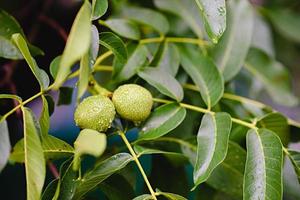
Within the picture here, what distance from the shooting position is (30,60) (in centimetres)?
55

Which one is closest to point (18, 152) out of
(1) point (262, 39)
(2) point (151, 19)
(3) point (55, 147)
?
(3) point (55, 147)

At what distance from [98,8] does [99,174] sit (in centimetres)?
18

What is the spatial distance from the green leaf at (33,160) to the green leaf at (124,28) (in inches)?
8.9

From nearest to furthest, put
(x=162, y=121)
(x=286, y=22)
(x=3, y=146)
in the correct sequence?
(x=3, y=146) → (x=162, y=121) → (x=286, y=22)

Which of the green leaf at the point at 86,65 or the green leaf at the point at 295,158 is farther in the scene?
the green leaf at the point at 295,158

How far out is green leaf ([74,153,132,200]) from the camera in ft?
1.79

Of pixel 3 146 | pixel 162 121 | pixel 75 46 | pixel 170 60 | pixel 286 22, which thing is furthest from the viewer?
pixel 286 22

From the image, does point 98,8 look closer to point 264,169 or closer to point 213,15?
point 213,15

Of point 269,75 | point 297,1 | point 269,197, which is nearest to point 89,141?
point 269,197

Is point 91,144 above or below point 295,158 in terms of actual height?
above

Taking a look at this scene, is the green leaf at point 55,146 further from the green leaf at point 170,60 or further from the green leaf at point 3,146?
the green leaf at point 170,60

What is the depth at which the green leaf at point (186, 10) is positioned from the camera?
89 cm

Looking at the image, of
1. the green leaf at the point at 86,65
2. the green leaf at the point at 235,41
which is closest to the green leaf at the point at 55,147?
the green leaf at the point at 86,65

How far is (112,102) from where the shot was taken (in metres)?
0.62
